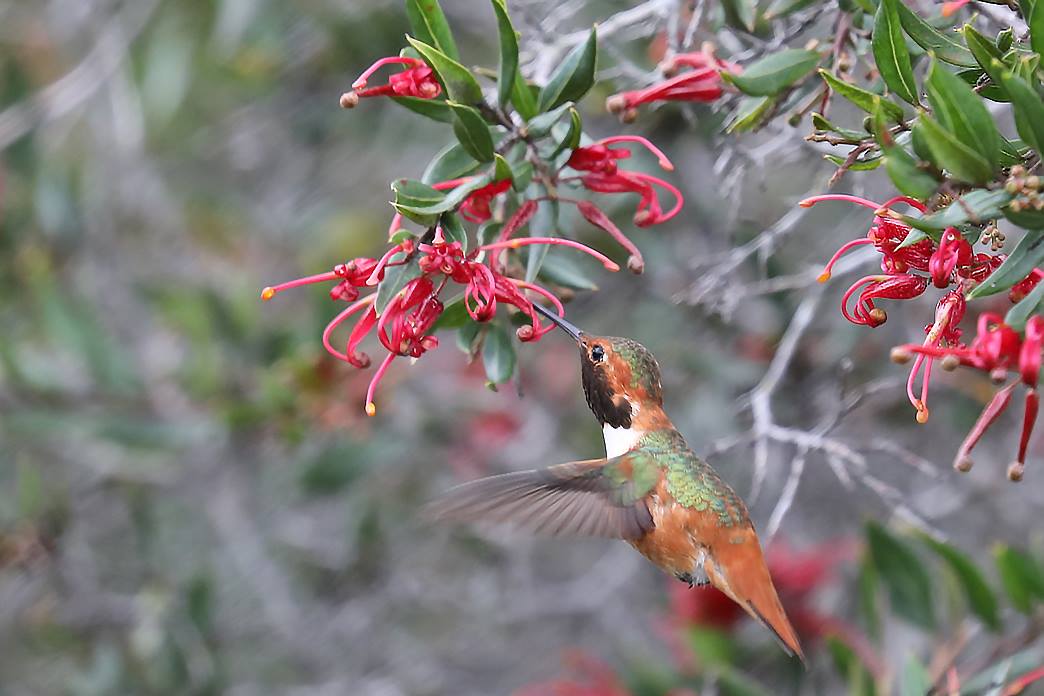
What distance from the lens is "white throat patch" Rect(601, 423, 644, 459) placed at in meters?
1.73

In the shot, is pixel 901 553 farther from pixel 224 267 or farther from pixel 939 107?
pixel 224 267

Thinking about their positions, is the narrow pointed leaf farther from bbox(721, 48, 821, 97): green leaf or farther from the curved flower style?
the curved flower style

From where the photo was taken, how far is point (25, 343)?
127 inches

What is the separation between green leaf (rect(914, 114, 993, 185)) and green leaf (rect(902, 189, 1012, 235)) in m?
0.02

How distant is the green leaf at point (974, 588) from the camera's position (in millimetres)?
1996

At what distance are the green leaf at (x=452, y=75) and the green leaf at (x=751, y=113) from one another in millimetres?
327

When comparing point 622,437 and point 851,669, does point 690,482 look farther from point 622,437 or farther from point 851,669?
point 851,669

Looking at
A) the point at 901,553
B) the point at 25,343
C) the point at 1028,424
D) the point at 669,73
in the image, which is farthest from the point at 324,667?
the point at 1028,424

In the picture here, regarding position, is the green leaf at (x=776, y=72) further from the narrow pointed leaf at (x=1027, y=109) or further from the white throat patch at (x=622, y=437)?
the white throat patch at (x=622, y=437)

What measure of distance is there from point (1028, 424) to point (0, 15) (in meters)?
4.03

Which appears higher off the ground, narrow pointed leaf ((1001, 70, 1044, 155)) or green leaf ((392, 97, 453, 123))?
narrow pointed leaf ((1001, 70, 1044, 155))

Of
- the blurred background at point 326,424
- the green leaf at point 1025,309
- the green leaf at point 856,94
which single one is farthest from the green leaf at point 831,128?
the blurred background at point 326,424

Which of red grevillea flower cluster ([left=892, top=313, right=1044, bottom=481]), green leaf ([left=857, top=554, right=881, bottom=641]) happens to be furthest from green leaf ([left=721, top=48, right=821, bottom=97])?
green leaf ([left=857, top=554, right=881, bottom=641])

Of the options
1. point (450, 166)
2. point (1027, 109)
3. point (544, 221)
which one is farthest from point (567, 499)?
point (1027, 109)
